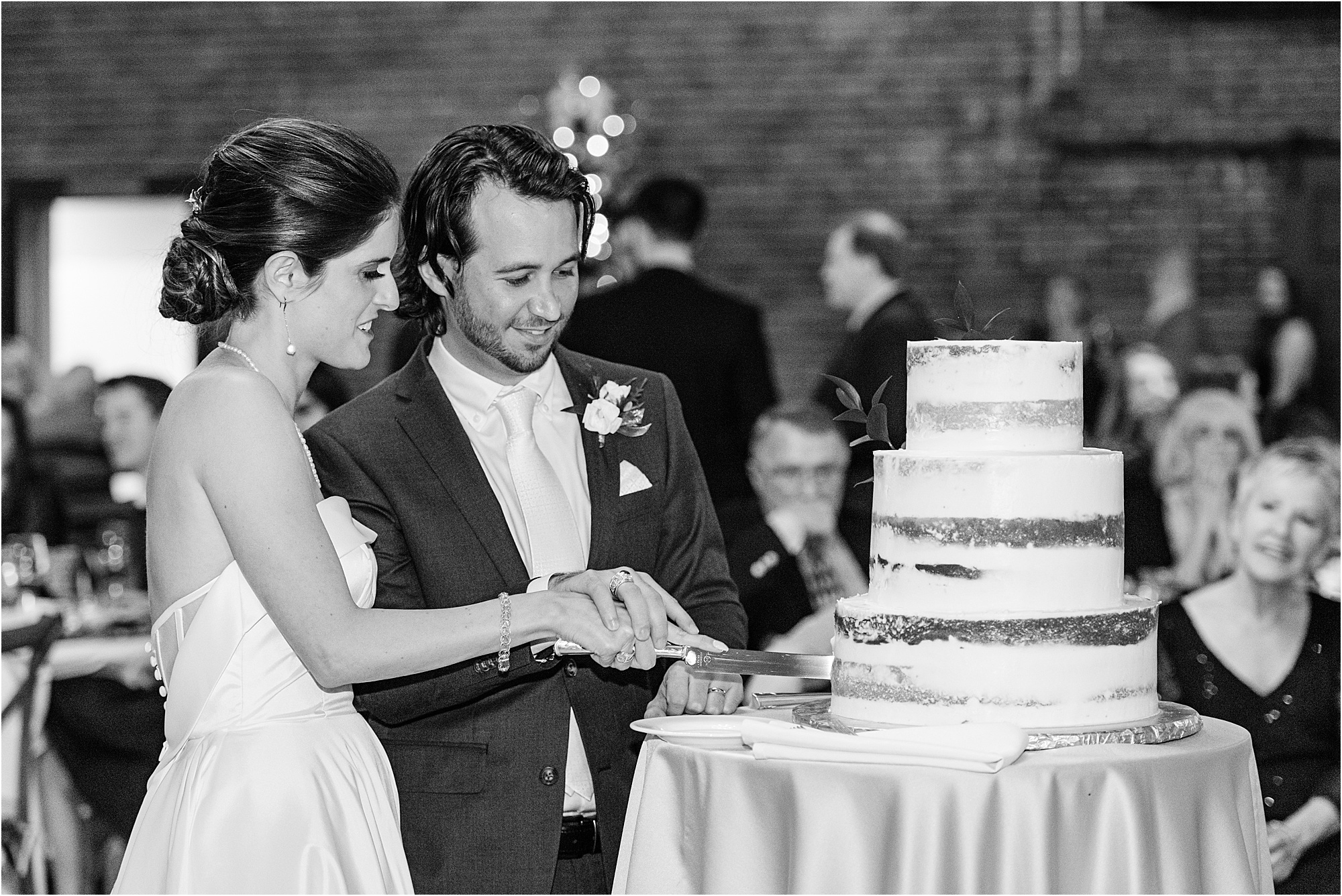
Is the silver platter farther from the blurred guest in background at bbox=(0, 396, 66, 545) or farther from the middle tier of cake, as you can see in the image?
the blurred guest in background at bbox=(0, 396, 66, 545)

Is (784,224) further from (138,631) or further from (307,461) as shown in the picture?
(307,461)

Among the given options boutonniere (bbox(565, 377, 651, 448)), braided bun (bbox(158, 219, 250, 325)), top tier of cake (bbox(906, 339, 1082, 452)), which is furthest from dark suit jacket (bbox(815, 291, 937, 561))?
braided bun (bbox(158, 219, 250, 325))

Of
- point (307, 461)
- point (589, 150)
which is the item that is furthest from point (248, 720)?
point (589, 150)

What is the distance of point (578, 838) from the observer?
2.53 metres

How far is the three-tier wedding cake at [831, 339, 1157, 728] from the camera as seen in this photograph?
2.17 meters

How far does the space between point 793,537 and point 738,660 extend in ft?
8.48

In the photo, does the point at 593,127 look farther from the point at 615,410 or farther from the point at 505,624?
the point at 505,624

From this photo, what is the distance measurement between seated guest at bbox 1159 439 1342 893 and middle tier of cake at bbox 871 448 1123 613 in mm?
1677

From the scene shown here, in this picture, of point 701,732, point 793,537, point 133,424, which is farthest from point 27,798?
point 701,732

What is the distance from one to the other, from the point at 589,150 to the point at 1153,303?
11.1 ft

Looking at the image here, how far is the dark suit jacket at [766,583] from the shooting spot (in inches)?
185

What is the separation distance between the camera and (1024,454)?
2.22 m

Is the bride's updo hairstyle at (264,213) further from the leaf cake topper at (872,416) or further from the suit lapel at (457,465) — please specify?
the leaf cake topper at (872,416)

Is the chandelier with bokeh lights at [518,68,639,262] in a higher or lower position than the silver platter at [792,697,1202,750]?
higher
